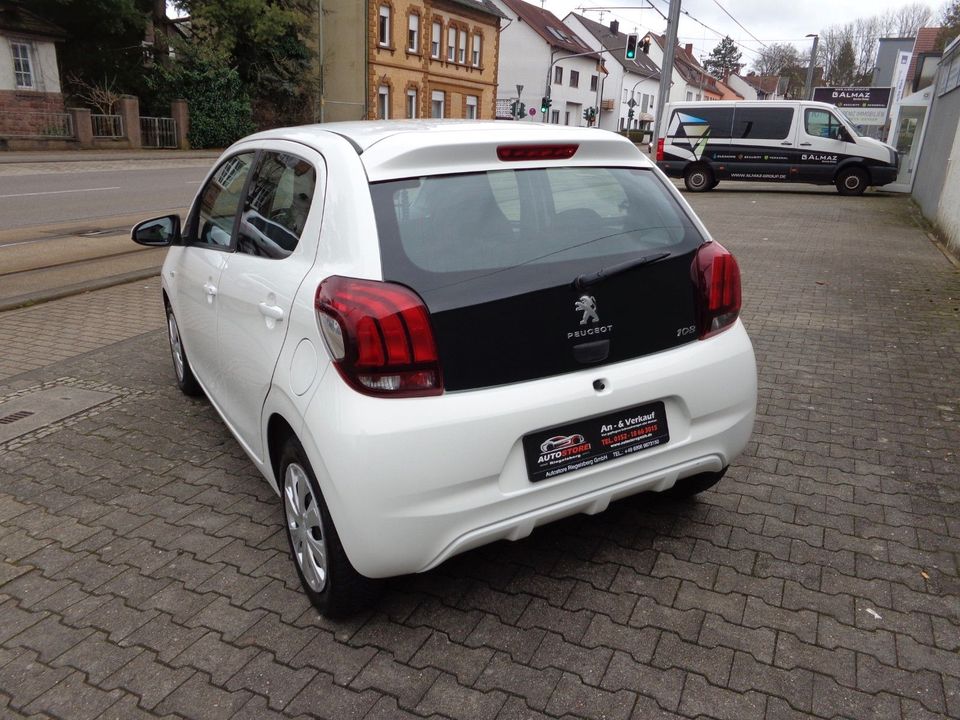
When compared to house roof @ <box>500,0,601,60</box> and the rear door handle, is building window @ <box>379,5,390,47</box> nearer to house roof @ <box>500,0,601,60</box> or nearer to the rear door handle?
house roof @ <box>500,0,601,60</box>

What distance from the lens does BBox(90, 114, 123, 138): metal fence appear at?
30109 millimetres

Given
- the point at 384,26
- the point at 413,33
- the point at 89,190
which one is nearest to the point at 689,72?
the point at 413,33

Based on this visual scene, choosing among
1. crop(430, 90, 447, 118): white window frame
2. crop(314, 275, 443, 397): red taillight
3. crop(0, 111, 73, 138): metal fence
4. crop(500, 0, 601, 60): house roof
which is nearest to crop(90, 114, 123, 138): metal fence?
crop(0, 111, 73, 138): metal fence

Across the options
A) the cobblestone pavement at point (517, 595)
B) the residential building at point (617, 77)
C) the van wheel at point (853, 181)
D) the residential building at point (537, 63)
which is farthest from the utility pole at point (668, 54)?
the residential building at point (617, 77)

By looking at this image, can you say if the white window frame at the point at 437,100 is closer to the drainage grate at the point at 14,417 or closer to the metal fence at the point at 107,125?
the metal fence at the point at 107,125

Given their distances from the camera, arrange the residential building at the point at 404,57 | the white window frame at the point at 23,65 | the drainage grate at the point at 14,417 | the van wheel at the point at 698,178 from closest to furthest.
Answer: the drainage grate at the point at 14,417, the van wheel at the point at 698,178, the white window frame at the point at 23,65, the residential building at the point at 404,57

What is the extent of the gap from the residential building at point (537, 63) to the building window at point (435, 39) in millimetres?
14612

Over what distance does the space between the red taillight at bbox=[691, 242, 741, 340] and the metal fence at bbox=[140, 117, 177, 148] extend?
1321 inches

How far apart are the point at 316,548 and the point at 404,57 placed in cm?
4624

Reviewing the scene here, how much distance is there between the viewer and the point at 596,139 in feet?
9.83

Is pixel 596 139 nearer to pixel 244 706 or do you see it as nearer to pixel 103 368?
pixel 244 706

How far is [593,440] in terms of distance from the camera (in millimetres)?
2646

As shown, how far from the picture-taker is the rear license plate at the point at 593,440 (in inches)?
99.8

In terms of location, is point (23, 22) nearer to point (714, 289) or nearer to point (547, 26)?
point (714, 289)
